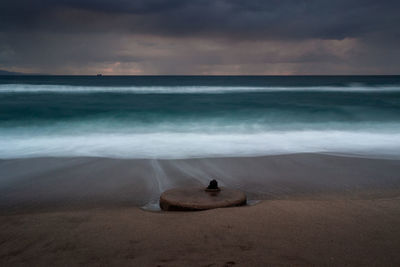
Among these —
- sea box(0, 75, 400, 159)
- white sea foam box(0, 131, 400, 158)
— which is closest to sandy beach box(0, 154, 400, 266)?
white sea foam box(0, 131, 400, 158)

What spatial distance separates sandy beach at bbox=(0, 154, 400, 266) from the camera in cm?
233

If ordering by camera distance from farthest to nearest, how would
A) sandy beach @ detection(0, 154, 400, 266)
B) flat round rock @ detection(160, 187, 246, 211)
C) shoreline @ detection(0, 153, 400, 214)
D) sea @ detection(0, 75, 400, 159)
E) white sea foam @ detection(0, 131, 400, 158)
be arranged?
1. sea @ detection(0, 75, 400, 159)
2. white sea foam @ detection(0, 131, 400, 158)
3. shoreline @ detection(0, 153, 400, 214)
4. flat round rock @ detection(160, 187, 246, 211)
5. sandy beach @ detection(0, 154, 400, 266)

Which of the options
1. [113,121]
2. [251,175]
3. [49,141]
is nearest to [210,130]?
[113,121]

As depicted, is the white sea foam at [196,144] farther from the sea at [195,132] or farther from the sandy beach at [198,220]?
the sandy beach at [198,220]

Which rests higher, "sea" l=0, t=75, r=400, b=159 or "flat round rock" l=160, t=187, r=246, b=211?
"sea" l=0, t=75, r=400, b=159

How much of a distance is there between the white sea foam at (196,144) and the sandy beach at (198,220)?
141 cm

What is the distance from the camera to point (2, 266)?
227cm

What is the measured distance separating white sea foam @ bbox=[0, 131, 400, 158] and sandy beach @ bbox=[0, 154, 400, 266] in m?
1.41

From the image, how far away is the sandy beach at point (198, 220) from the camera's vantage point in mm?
2328

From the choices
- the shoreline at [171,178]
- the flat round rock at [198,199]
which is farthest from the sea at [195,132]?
the flat round rock at [198,199]

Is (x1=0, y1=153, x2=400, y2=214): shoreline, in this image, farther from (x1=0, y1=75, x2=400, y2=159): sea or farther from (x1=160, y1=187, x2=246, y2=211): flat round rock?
(x1=0, y1=75, x2=400, y2=159): sea

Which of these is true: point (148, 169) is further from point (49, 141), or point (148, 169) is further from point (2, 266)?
point (49, 141)

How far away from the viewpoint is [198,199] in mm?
3328

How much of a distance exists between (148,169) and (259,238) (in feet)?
9.86
